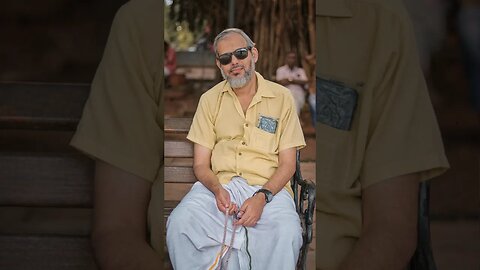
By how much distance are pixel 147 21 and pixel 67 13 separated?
0.44 meters

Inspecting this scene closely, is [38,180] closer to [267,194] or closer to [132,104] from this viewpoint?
[132,104]

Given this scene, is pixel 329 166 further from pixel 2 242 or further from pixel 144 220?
pixel 2 242

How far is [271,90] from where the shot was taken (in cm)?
178

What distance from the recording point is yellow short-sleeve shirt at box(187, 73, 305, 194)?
1.77m

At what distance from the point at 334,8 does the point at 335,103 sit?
10.1 inches

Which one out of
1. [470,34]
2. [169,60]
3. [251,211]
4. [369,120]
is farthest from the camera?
[470,34]

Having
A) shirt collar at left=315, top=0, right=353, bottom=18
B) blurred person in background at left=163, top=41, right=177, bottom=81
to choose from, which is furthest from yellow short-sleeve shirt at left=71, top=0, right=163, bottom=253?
shirt collar at left=315, top=0, right=353, bottom=18

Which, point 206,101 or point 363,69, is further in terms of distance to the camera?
point 363,69

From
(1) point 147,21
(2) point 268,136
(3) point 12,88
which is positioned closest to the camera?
(2) point 268,136

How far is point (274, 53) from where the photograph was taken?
181cm

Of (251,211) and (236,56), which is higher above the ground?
(236,56)

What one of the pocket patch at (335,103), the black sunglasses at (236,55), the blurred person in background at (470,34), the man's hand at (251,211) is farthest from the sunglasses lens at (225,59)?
the blurred person in background at (470,34)

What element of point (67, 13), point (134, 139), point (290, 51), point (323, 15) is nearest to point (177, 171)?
point (134, 139)

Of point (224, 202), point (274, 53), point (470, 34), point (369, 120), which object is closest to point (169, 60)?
point (274, 53)
